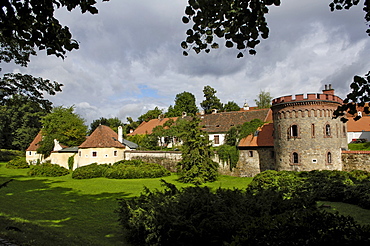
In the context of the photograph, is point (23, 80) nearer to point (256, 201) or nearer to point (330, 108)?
point (256, 201)

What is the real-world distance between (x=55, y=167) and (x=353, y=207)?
106ft

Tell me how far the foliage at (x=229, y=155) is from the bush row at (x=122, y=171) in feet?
23.0

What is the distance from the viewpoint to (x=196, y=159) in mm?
25094

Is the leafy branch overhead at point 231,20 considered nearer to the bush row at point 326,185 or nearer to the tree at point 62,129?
the bush row at point 326,185

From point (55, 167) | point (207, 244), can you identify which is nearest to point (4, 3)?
point (207, 244)

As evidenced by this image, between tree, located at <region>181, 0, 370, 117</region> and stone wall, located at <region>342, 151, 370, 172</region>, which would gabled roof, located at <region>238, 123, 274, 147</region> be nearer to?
stone wall, located at <region>342, 151, 370, 172</region>

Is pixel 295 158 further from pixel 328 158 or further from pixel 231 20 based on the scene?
pixel 231 20

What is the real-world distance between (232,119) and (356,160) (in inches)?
836

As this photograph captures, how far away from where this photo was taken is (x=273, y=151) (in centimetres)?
2609

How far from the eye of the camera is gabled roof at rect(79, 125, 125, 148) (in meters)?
34.2

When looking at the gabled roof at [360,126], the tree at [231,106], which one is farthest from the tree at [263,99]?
the gabled roof at [360,126]

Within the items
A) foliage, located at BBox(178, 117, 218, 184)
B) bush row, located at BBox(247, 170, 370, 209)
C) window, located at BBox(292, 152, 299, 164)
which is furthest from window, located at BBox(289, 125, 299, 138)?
foliage, located at BBox(178, 117, 218, 184)

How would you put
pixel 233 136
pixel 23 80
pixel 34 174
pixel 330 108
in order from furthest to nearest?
pixel 34 174 < pixel 233 136 < pixel 330 108 < pixel 23 80

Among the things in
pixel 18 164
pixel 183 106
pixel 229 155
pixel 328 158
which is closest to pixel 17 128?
pixel 18 164
